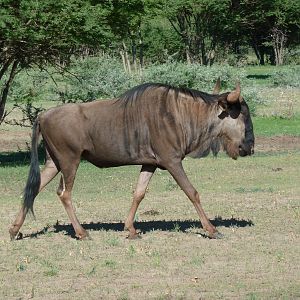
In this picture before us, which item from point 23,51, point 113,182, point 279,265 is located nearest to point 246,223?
point 279,265

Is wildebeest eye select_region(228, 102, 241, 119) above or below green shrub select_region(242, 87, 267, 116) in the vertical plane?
above

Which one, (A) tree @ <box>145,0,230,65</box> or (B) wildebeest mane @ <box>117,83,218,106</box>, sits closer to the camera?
(B) wildebeest mane @ <box>117,83,218,106</box>

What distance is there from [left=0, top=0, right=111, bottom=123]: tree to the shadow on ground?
345 inches

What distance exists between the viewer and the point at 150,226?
12.8 m

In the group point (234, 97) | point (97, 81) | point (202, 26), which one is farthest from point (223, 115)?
point (202, 26)

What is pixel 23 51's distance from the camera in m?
23.3

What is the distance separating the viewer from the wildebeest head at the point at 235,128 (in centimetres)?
1200

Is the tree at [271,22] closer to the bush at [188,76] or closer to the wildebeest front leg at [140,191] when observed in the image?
the bush at [188,76]

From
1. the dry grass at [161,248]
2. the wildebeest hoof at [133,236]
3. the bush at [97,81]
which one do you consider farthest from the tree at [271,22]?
the wildebeest hoof at [133,236]

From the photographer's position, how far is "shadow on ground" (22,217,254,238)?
40.9ft

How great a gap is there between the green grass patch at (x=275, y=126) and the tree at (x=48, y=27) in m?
7.54

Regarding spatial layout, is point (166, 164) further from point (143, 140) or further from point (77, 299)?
point (77, 299)

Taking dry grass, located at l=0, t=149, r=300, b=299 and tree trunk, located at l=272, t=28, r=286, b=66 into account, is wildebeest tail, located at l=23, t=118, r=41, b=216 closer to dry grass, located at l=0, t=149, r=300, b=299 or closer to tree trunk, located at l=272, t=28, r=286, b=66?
dry grass, located at l=0, t=149, r=300, b=299

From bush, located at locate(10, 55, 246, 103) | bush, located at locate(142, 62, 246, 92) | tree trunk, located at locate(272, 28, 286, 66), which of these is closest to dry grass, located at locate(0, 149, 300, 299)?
bush, located at locate(10, 55, 246, 103)
